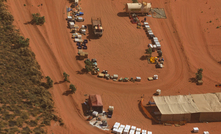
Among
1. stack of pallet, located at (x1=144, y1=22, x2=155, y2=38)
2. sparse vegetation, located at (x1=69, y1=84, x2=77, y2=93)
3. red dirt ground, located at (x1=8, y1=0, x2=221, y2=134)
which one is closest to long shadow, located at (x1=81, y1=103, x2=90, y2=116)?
red dirt ground, located at (x1=8, y1=0, x2=221, y2=134)

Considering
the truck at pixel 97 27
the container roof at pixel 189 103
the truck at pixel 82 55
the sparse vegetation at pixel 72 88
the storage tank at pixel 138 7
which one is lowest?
the container roof at pixel 189 103

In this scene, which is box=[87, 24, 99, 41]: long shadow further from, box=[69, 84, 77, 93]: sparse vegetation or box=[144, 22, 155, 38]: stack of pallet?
box=[69, 84, 77, 93]: sparse vegetation

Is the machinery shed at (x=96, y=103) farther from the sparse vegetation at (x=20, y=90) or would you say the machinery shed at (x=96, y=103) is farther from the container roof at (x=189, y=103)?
the container roof at (x=189, y=103)

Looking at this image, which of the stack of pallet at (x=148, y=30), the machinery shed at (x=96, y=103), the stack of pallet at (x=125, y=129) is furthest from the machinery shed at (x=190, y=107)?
the stack of pallet at (x=148, y=30)

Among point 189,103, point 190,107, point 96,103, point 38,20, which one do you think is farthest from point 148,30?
point 96,103

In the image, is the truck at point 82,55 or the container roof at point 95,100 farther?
the truck at point 82,55

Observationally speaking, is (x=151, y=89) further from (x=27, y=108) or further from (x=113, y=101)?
(x=27, y=108)
